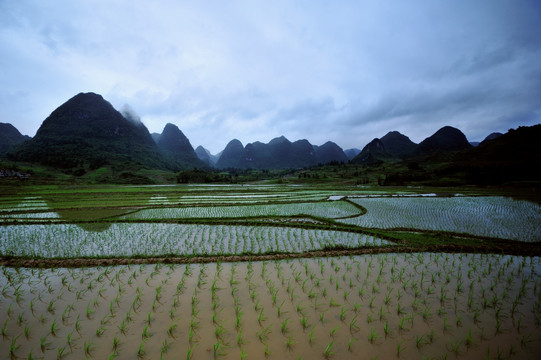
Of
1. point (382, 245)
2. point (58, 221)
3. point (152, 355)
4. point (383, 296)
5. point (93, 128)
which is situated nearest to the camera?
point (152, 355)

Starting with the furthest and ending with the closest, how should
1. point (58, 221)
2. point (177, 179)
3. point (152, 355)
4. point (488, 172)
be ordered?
point (177, 179), point (488, 172), point (58, 221), point (152, 355)

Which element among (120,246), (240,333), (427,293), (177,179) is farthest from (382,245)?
(177,179)

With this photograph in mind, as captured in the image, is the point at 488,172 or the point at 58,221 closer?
the point at 58,221

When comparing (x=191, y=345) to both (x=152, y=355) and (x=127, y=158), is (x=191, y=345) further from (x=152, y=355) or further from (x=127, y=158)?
(x=127, y=158)

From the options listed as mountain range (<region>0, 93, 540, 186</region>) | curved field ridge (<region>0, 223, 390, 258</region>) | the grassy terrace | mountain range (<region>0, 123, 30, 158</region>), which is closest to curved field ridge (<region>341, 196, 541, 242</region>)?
the grassy terrace

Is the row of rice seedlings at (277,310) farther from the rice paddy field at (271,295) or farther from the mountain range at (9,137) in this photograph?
the mountain range at (9,137)

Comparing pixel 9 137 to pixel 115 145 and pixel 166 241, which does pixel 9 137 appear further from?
pixel 166 241
